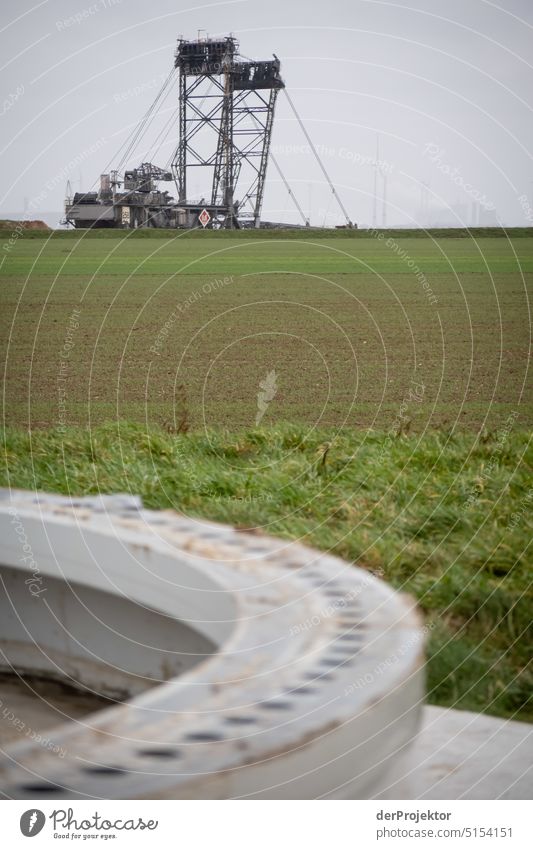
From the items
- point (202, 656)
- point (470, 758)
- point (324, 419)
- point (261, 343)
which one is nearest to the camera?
point (202, 656)

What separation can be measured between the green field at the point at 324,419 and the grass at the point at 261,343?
0.02 meters

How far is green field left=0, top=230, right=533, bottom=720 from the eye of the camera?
5.95 ft

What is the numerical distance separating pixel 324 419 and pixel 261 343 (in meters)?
2.28

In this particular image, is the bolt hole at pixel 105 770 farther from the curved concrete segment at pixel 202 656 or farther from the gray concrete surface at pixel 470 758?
the gray concrete surface at pixel 470 758

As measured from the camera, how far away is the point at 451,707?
1.44 meters

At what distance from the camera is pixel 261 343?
5.85m

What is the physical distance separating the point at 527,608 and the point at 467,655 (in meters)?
0.19

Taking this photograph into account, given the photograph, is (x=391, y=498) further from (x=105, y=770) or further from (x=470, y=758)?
(x=105, y=770)

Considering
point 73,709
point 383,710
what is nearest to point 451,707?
point 73,709
